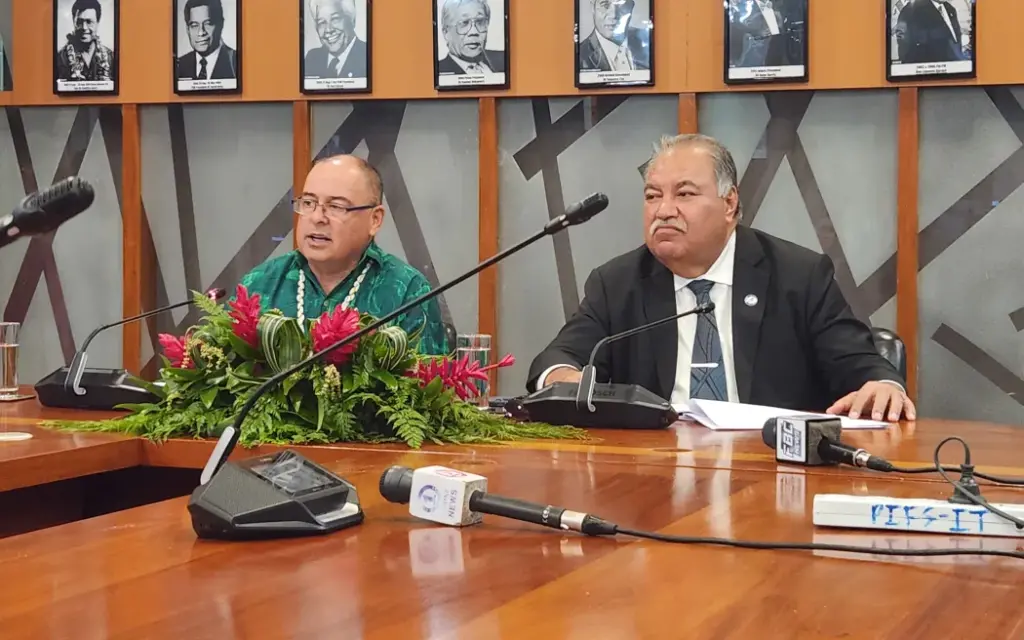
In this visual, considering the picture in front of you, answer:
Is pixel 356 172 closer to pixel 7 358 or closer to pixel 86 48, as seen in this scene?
pixel 7 358

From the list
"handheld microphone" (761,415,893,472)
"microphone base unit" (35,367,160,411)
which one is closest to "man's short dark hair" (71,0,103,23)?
"microphone base unit" (35,367,160,411)

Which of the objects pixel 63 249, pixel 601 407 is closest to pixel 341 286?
pixel 601 407

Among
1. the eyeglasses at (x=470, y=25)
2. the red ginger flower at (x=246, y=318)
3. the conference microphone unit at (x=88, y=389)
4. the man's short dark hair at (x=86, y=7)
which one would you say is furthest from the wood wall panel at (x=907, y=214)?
the man's short dark hair at (x=86, y=7)

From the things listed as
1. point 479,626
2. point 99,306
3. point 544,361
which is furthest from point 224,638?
point 99,306

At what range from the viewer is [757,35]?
3.89 metres

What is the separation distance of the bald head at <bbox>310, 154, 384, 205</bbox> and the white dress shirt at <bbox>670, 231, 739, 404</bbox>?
1.02 m

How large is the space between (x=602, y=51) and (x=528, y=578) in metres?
3.25

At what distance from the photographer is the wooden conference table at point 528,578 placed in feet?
2.92

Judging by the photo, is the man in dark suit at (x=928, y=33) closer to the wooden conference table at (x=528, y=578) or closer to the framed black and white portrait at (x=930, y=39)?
the framed black and white portrait at (x=930, y=39)

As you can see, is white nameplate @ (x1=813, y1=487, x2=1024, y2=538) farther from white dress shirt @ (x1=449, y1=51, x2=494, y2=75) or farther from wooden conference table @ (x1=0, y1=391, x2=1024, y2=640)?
white dress shirt @ (x1=449, y1=51, x2=494, y2=75)

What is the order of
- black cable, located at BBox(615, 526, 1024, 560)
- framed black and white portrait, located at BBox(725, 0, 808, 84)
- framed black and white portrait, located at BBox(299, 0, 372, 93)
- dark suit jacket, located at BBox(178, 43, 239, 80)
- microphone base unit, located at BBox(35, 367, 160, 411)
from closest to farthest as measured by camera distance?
black cable, located at BBox(615, 526, 1024, 560)
microphone base unit, located at BBox(35, 367, 160, 411)
framed black and white portrait, located at BBox(725, 0, 808, 84)
framed black and white portrait, located at BBox(299, 0, 372, 93)
dark suit jacket, located at BBox(178, 43, 239, 80)

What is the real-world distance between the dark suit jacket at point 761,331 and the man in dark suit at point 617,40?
3.45 feet

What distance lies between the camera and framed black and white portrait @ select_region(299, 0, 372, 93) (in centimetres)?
429

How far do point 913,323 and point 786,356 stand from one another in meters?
0.93
